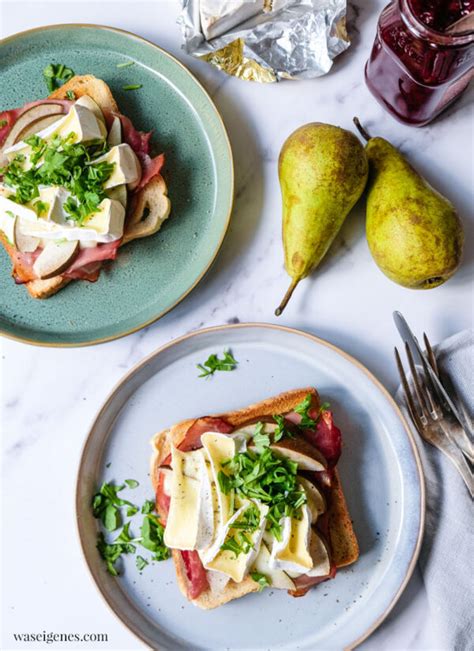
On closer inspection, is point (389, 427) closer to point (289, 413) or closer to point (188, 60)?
point (289, 413)

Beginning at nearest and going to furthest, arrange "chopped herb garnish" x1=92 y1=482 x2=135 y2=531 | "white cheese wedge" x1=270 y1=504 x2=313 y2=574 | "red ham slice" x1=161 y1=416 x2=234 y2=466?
"white cheese wedge" x1=270 y1=504 x2=313 y2=574
"red ham slice" x1=161 y1=416 x2=234 y2=466
"chopped herb garnish" x1=92 y1=482 x2=135 y2=531

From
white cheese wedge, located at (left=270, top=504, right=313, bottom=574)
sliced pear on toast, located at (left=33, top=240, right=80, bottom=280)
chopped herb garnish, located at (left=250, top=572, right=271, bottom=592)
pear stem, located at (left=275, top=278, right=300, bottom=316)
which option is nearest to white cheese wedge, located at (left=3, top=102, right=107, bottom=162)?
sliced pear on toast, located at (left=33, top=240, right=80, bottom=280)

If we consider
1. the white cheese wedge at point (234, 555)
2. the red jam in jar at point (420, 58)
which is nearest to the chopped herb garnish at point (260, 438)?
the white cheese wedge at point (234, 555)

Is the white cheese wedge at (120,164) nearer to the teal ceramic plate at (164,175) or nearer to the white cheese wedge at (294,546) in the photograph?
the teal ceramic plate at (164,175)

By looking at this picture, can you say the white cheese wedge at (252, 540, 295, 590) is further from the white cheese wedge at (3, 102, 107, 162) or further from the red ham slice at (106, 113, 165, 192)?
the white cheese wedge at (3, 102, 107, 162)

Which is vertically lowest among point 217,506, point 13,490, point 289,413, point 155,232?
point 13,490

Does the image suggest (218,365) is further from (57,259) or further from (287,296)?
(57,259)

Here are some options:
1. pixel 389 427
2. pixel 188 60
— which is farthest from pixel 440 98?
pixel 389 427
